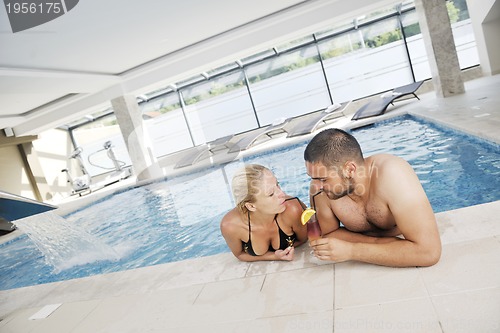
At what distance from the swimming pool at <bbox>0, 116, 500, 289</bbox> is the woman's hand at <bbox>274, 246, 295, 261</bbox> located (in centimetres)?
177

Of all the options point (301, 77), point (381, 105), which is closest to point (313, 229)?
point (381, 105)

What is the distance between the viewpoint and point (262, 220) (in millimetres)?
2365

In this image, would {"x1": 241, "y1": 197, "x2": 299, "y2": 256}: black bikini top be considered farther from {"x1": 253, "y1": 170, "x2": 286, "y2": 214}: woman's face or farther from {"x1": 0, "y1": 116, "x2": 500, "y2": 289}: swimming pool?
{"x1": 0, "y1": 116, "x2": 500, "y2": 289}: swimming pool

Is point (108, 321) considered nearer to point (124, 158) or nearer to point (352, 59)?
point (352, 59)

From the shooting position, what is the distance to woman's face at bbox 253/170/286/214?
2.17 meters

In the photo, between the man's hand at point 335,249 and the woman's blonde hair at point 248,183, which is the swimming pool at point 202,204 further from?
the man's hand at point 335,249

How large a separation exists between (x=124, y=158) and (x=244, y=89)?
6050 mm

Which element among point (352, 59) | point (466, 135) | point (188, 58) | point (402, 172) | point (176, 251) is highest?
point (188, 58)

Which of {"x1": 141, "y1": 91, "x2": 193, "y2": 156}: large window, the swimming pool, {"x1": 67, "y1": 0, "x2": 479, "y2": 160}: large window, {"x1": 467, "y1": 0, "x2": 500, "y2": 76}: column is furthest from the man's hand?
{"x1": 141, "y1": 91, "x2": 193, "y2": 156}: large window

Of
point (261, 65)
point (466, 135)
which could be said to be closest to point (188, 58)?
point (261, 65)

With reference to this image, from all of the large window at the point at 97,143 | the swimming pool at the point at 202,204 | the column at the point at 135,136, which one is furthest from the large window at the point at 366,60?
the large window at the point at 97,143

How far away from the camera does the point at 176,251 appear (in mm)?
4297

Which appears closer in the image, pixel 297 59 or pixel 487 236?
pixel 487 236

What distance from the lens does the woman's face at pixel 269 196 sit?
2.17 m
